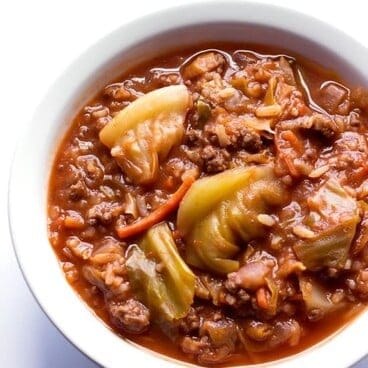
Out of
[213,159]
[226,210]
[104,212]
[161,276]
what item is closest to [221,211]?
[226,210]

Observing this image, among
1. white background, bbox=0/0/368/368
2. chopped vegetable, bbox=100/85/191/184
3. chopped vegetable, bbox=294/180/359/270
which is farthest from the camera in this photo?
white background, bbox=0/0/368/368

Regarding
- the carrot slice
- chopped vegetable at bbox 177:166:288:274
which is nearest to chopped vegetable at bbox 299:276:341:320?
chopped vegetable at bbox 177:166:288:274

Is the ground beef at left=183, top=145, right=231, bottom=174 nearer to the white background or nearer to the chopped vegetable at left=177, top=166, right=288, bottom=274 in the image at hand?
the chopped vegetable at left=177, top=166, right=288, bottom=274

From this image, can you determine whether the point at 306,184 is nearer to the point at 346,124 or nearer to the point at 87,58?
the point at 346,124

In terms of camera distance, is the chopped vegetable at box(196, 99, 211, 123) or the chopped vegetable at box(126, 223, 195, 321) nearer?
the chopped vegetable at box(126, 223, 195, 321)

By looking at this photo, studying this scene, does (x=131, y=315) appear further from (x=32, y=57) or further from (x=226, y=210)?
(x=32, y=57)

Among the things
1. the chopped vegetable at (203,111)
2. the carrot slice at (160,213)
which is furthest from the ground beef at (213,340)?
the chopped vegetable at (203,111)
